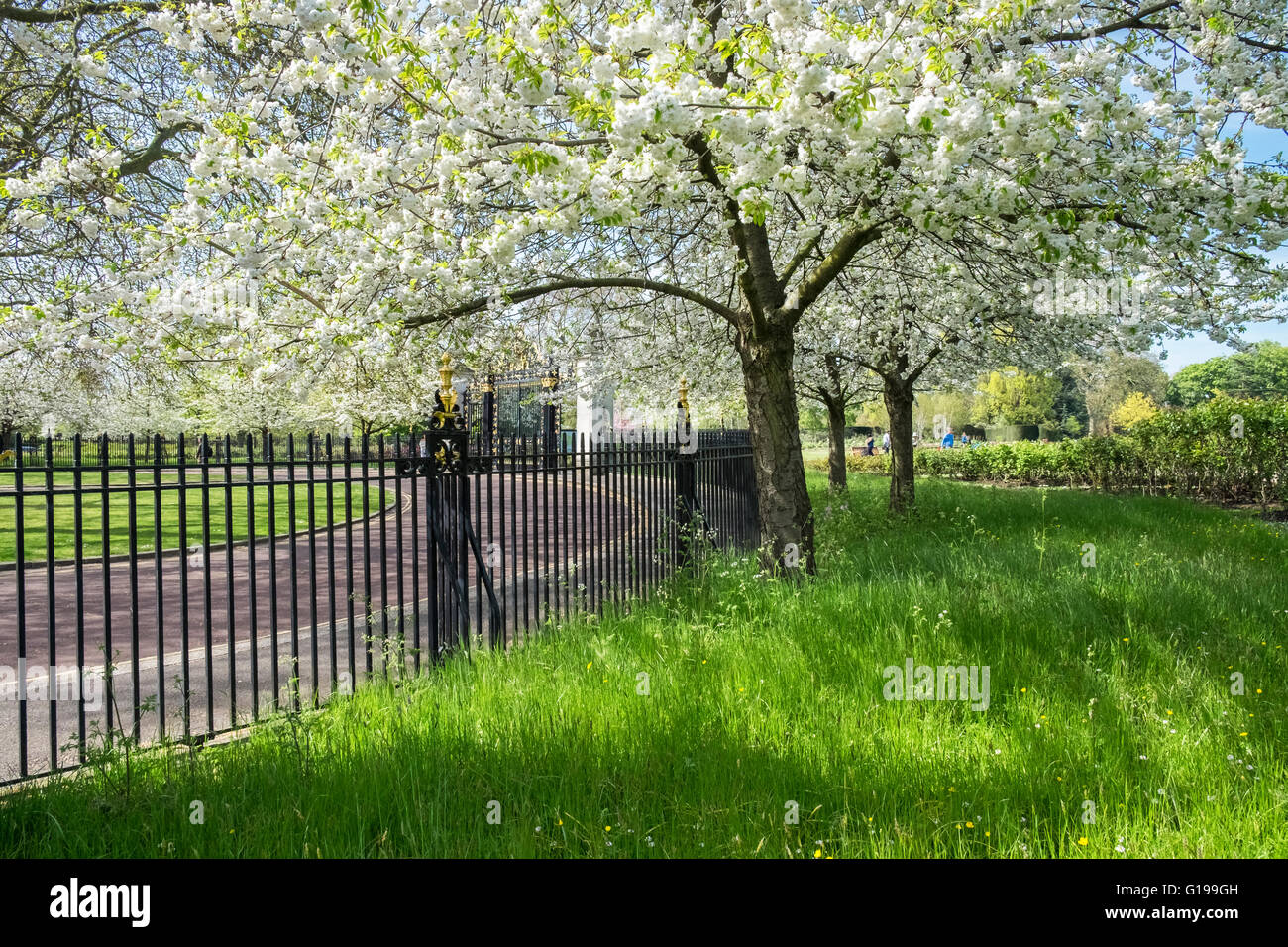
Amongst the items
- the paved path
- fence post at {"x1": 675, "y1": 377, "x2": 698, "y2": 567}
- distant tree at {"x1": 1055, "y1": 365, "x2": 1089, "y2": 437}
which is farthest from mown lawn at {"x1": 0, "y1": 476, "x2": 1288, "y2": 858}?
distant tree at {"x1": 1055, "y1": 365, "x2": 1089, "y2": 437}

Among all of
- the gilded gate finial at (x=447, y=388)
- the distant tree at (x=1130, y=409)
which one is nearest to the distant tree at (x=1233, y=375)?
the distant tree at (x=1130, y=409)

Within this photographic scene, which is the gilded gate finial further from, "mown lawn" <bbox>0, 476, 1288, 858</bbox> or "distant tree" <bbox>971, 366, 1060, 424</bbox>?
"distant tree" <bbox>971, 366, 1060, 424</bbox>

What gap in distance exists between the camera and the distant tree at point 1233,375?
78500mm

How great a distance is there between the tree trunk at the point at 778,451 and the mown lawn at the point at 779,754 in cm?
133

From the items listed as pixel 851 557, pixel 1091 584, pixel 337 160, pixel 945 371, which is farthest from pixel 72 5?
pixel 945 371

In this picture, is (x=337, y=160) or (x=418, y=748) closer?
(x=418, y=748)

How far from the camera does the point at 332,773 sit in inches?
129

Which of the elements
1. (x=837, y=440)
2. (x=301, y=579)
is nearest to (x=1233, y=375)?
(x=837, y=440)

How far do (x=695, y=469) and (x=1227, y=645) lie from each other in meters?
4.63

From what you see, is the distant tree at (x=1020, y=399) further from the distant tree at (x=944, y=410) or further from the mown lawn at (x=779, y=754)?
the mown lawn at (x=779, y=754)

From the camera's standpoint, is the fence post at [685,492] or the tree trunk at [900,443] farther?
the tree trunk at [900,443]

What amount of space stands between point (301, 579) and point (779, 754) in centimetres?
880

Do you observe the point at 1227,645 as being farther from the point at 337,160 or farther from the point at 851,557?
the point at 337,160
